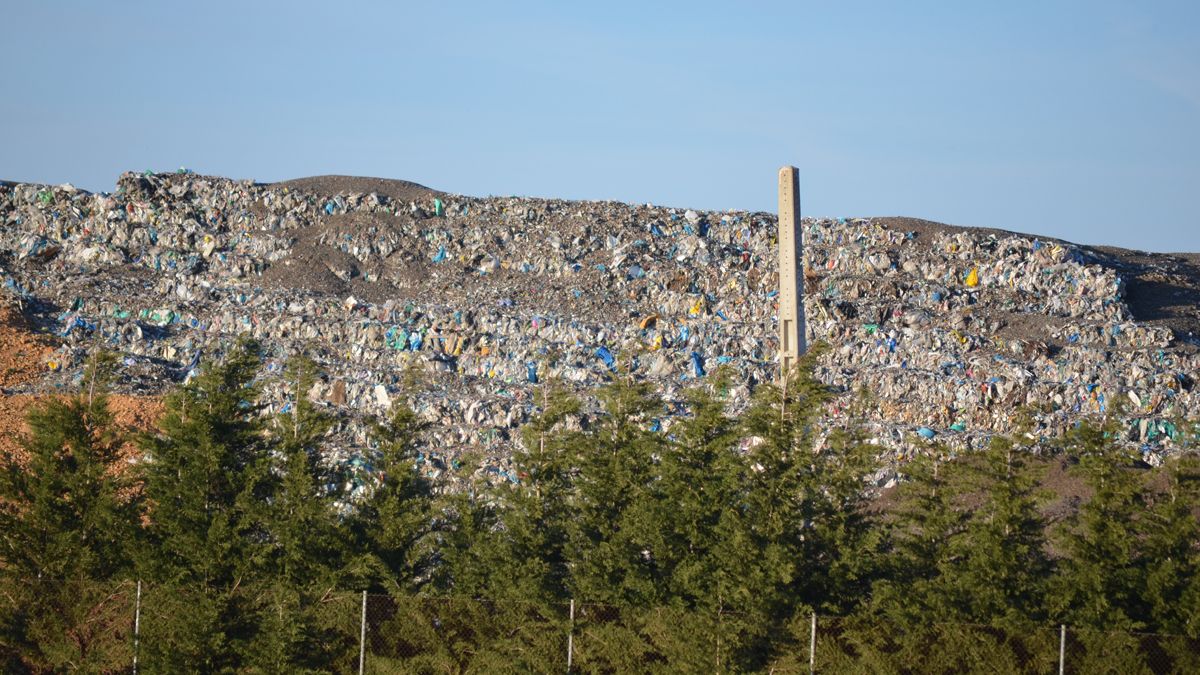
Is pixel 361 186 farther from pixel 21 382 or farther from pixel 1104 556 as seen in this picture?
pixel 1104 556

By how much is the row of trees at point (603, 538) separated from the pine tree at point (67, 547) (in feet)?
0.12

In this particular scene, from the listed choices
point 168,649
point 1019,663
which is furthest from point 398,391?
point 1019,663

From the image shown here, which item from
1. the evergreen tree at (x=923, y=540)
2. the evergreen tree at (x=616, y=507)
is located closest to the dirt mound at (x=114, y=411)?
the evergreen tree at (x=616, y=507)

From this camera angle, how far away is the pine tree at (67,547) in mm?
17250

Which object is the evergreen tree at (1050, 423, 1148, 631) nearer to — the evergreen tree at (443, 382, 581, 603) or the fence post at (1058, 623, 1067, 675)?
the fence post at (1058, 623, 1067, 675)

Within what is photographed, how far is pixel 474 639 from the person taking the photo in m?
16.3

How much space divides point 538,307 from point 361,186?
A: 12865mm

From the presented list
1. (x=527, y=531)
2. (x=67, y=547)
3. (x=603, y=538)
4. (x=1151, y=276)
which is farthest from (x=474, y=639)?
(x=1151, y=276)

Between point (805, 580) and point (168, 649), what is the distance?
324 inches

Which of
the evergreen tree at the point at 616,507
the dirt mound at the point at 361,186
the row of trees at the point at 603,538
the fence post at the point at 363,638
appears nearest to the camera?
the fence post at the point at 363,638

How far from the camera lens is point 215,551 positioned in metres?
19.2

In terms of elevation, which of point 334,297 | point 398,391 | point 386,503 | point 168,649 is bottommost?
point 168,649

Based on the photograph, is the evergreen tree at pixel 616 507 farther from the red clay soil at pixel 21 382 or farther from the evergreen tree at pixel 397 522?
the red clay soil at pixel 21 382

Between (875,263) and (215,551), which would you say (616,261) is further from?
(215,551)
